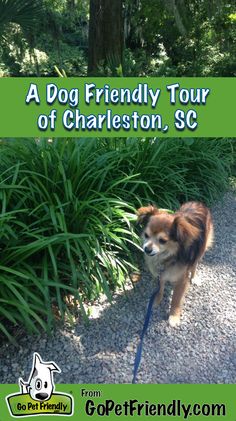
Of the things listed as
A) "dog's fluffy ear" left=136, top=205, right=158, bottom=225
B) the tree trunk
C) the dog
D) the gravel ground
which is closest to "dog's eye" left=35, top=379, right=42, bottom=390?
the gravel ground

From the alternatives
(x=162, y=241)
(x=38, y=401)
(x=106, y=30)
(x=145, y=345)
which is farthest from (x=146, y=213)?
(x=106, y=30)

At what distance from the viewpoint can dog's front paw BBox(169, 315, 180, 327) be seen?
3.11 m

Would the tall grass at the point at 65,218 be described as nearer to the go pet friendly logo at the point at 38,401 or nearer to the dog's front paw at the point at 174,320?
the go pet friendly logo at the point at 38,401

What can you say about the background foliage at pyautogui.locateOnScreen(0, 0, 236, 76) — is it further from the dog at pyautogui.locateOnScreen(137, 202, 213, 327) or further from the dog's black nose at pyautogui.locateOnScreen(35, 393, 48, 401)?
the dog's black nose at pyautogui.locateOnScreen(35, 393, 48, 401)

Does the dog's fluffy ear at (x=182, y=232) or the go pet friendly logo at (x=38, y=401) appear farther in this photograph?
the dog's fluffy ear at (x=182, y=232)

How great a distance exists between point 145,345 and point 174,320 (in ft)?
1.12

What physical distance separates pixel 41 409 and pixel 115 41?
21.6 feet

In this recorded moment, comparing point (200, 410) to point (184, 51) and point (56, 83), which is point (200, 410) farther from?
point (184, 51)

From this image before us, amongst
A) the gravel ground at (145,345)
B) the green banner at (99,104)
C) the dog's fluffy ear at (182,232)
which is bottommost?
the gravel ground at (145,345)

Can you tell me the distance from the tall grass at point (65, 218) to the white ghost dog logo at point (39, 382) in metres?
0.27

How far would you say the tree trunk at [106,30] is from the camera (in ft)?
23.7

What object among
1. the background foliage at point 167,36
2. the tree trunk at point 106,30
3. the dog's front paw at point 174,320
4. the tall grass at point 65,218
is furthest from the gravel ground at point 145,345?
the background foliage at point 167,36

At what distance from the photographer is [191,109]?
3.70m

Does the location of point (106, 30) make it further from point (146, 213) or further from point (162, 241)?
point (162, 241)
